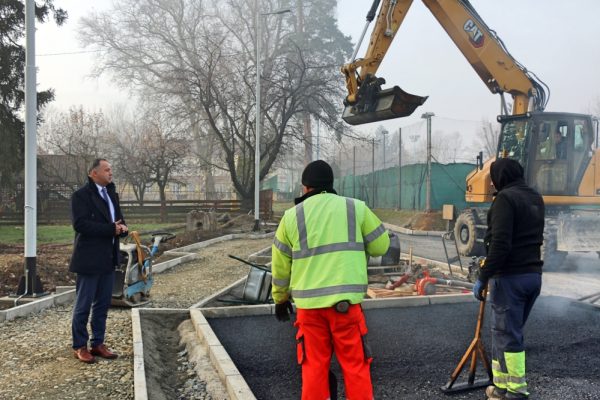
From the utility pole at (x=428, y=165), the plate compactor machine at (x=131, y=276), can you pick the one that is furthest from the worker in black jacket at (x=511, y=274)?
the utility pole at (x=428, y=165)

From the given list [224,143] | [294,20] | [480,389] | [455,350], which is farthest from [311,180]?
[294,20]

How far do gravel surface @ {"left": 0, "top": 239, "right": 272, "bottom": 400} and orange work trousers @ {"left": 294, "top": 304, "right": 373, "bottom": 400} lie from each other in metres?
1.75

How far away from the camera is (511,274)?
412cm

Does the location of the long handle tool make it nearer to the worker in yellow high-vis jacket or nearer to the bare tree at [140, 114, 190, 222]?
the worker in yellow high-vis jacket

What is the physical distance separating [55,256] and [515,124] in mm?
10816

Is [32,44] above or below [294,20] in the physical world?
below

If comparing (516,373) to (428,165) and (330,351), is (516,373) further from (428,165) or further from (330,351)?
(428,165)

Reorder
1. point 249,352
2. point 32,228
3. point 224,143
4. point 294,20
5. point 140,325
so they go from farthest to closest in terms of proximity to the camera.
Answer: point 294,20, point 224,143, point 32,228, point 140,325, point 249,352

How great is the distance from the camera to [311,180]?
3463mm

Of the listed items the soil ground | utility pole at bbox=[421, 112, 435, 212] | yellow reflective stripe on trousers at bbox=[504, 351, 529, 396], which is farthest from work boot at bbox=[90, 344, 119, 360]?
utility pole at bbox=[421, 112, 435, 212]

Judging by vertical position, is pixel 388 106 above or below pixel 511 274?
above

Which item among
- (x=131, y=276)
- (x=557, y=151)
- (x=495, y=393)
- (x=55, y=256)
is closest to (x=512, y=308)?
(x=495, y=393)

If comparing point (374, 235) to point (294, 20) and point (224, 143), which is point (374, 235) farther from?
point (294, 20)

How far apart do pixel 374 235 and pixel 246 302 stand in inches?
173
